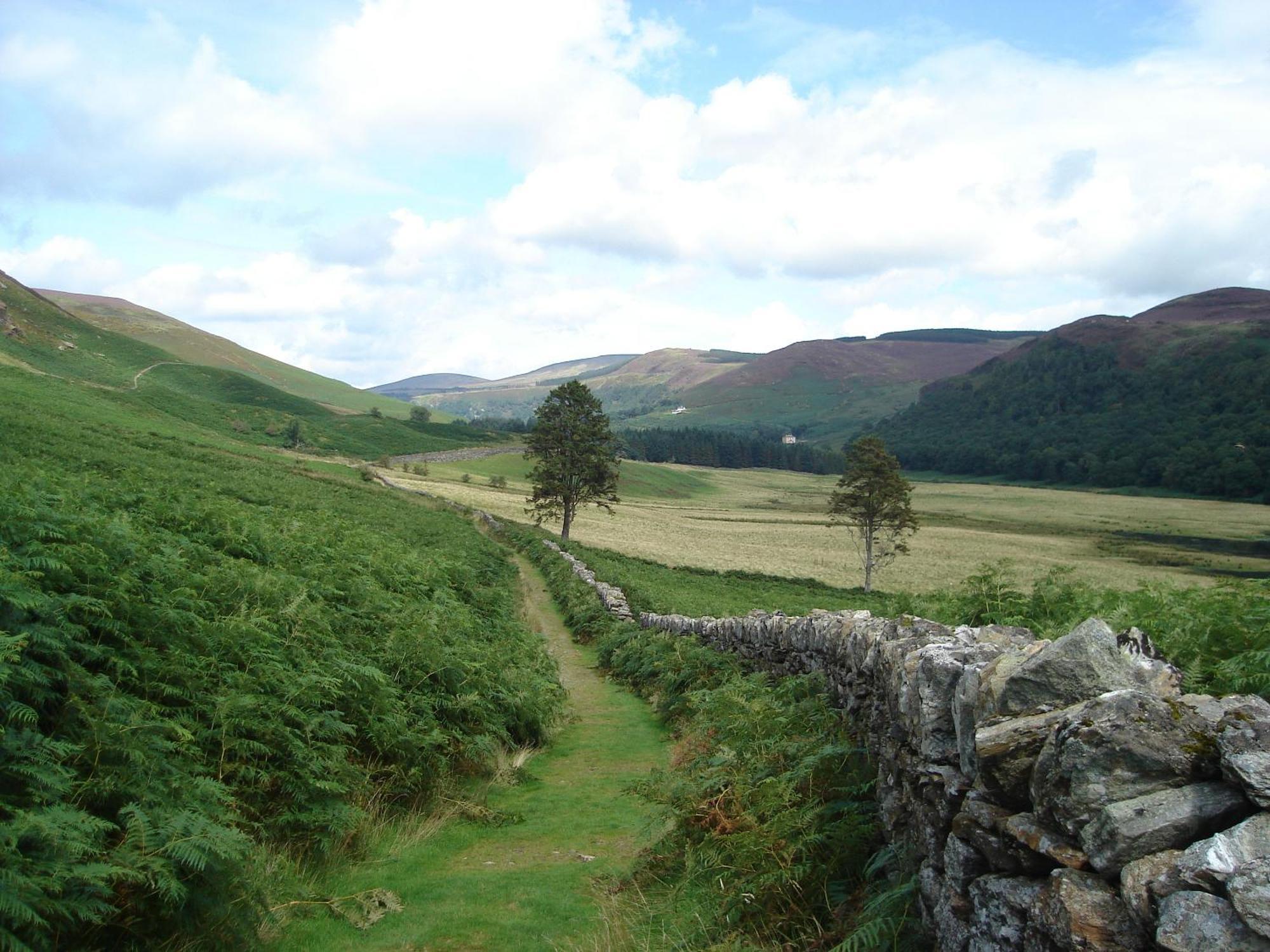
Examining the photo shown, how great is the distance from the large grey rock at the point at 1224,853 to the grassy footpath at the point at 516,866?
438 centimetres

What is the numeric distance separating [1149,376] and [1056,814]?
229 metres

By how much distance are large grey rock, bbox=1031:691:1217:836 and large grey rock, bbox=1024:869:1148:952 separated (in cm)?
27

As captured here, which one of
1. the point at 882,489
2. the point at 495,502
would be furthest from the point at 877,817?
the point at 495,502

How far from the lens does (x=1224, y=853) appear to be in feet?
9.50

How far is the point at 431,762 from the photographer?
8727mm

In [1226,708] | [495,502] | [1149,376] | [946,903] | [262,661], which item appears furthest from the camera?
[1149,376]

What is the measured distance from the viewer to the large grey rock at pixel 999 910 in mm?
3668

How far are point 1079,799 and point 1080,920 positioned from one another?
0.52 m

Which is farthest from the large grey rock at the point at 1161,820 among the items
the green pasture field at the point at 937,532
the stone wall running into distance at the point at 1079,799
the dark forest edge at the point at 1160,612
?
the green pasture field at the point at 937,532

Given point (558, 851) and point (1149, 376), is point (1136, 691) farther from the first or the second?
point (1149, 376)

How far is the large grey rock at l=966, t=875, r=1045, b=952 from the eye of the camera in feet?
12.0

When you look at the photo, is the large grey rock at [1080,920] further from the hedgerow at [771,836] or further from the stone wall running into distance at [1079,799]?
the hedgerow at [771,836]

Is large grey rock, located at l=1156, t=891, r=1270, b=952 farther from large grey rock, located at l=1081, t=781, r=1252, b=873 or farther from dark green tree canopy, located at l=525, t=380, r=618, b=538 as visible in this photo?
dark green tree canopy, located at l=525, t=380, r=618, b=538

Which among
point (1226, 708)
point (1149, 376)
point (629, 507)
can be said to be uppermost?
point (1149, 376)
